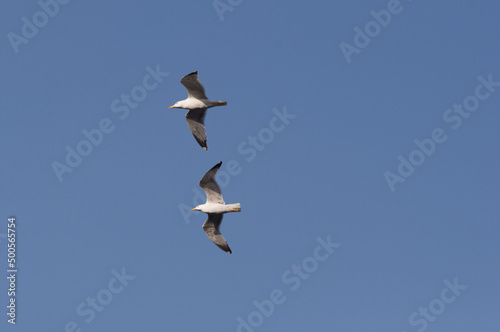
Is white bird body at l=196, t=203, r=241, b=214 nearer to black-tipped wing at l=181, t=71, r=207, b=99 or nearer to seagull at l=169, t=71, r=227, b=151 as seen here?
seagull at l=169, t=71, r=227, b=151

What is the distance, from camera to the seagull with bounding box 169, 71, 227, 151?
270ft

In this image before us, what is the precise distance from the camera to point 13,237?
92000 millimetres

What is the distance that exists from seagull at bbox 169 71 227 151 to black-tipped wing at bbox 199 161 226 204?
8.61 feet

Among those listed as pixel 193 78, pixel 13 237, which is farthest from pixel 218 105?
pixel 13 237

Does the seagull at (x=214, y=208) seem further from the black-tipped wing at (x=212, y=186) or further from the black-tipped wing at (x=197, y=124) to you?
the black-tipped wing at (x=197, y=124)

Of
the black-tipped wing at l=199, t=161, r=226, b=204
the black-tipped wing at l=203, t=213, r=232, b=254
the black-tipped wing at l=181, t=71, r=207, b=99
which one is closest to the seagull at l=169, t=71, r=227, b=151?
the black-tipped wing at l=181, t=71, r=207, b=99

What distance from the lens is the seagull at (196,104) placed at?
270ft

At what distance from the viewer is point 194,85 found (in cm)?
8250

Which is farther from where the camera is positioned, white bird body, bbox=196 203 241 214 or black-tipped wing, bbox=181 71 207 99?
black-tipped wing, bbox=181 71 207 99

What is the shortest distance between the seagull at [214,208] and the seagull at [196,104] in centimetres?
267

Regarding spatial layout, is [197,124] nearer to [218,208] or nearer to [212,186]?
[212,186]

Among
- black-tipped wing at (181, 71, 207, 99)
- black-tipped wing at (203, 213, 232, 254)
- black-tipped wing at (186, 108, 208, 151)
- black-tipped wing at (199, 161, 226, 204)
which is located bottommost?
black-tipped wing at (203, 213, 232, 254)

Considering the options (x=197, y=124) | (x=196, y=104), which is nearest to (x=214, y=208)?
A: (x=197, y=124)

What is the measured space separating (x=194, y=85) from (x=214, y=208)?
732 cm
